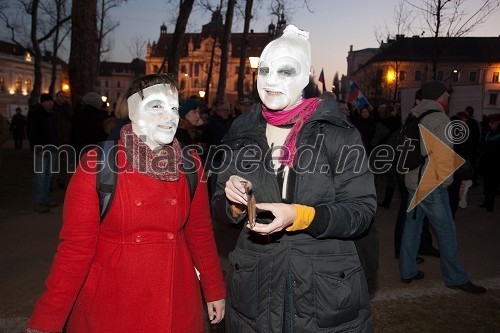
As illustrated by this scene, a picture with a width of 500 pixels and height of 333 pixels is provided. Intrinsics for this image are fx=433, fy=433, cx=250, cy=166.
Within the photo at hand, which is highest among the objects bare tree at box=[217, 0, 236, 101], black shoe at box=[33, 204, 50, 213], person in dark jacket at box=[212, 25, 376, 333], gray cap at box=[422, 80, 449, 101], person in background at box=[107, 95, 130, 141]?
bare tree at box=[217, 0, 236, 101]

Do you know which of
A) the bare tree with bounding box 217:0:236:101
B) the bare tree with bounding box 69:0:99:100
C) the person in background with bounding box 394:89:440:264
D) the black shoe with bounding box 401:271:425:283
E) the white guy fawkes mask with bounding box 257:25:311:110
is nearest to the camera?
the white guy fawkes mask with bounding box 257:25:311:110

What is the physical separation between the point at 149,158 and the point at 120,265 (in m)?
0.59

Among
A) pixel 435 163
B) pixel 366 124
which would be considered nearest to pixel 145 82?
pixel 435 163

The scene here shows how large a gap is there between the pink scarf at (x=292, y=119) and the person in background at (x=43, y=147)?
23.2 feet

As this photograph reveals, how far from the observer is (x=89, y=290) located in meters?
2.26

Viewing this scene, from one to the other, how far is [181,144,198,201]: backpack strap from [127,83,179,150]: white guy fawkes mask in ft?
0.59

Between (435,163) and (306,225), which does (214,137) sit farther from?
(306,225)

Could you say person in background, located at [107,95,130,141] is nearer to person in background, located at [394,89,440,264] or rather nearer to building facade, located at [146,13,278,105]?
person in background, located at [394,89,440,264]

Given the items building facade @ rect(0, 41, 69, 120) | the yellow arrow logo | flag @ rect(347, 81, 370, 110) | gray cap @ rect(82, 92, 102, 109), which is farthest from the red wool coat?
building facade @ rect(0, 41, 69, 120)

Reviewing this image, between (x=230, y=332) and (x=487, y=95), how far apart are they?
77060mm

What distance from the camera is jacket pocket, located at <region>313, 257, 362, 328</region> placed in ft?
6.83

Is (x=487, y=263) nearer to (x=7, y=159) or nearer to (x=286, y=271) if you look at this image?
(x=286, y=271)

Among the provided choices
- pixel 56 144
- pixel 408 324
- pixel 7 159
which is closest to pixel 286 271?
pixel 408 324

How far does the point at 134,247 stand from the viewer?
7.47ft
